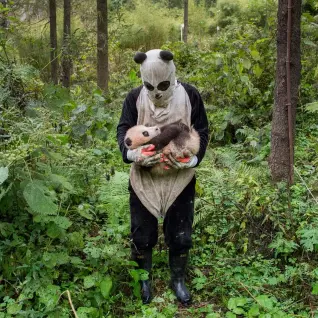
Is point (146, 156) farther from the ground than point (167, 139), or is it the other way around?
point (167, 139)

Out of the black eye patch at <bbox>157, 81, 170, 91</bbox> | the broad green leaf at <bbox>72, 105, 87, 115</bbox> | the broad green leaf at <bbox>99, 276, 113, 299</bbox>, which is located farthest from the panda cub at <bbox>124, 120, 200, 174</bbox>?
the broad green leaf at <bbox>72, 105, 87, 115</bbox>

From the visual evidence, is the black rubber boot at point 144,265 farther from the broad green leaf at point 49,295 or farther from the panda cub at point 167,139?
the panda cub at point 167,139

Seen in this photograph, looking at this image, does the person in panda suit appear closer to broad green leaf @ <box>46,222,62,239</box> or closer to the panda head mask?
the panda head mask

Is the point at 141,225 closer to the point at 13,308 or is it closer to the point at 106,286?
the point at 106,286

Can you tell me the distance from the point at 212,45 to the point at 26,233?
1208 cm

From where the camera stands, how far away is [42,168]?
2938 millimetres

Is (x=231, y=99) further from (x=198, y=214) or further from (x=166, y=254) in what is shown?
(x=166, y=254)

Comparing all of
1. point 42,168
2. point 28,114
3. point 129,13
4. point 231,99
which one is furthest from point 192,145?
point 129,13

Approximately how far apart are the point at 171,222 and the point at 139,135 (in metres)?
0.71

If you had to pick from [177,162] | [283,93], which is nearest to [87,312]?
[177,162]

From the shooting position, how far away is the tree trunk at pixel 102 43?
8383mm

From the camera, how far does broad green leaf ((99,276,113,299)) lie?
9.29ft

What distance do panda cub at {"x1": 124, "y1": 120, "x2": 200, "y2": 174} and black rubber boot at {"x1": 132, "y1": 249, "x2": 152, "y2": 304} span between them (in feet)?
2.43

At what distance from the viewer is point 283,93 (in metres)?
4.03
